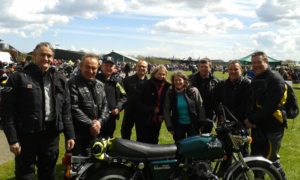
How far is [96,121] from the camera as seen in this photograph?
494 centimetres

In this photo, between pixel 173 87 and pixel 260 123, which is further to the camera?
pixel 173 87

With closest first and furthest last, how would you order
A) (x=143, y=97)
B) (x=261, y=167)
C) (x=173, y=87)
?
1. (x=261, y=167)
2. (x=173, y=87)
3. (x=143, y=97)

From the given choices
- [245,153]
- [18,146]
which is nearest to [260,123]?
[245,153]

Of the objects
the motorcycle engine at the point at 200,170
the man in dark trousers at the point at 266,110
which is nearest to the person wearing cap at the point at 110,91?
the motorcycle engine at the point at 200,170

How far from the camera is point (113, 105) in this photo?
5.83 m

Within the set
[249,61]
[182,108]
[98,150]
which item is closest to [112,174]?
[98,150]

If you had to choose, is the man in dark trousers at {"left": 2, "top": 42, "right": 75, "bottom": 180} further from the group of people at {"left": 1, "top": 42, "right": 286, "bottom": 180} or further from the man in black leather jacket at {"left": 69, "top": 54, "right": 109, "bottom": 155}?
the man in black leather jacket at {"left": 69, "top": 54, "right": 109, "bottom": 155}

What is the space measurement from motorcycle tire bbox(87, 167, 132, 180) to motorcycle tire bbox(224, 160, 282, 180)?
118cm

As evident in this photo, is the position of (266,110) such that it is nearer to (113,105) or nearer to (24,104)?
(113,105)

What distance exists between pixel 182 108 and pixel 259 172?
60.5 inches

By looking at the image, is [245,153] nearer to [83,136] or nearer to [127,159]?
[127,159]

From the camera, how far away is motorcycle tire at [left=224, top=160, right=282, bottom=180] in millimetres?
4613

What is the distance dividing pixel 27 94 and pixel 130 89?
2.82 meters

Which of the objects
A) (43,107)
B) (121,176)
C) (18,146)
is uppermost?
(43,107)
